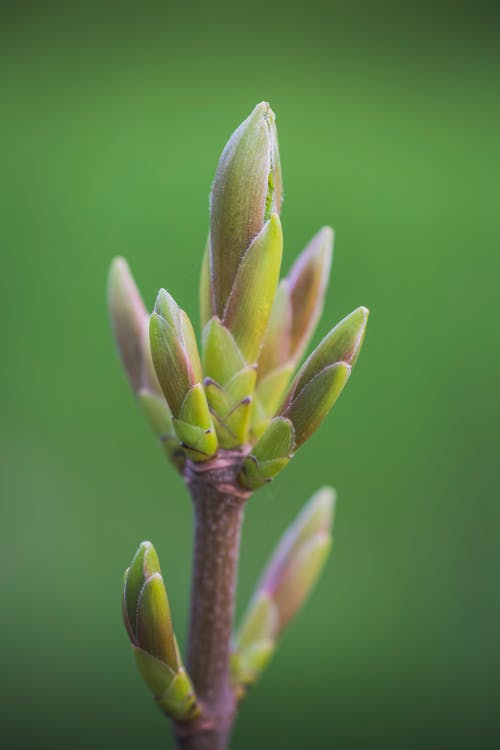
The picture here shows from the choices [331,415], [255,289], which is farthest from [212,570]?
[331,415]

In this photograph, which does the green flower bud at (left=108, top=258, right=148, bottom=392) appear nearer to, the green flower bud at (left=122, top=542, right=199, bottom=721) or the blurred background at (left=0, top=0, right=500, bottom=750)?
the green flower bud at (left=122, top=542, right=199, bottom=721)

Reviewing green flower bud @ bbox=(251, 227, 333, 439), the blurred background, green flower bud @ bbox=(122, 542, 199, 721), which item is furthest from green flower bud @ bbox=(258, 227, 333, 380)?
the blurred background

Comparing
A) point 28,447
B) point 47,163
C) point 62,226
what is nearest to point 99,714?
point 28,447

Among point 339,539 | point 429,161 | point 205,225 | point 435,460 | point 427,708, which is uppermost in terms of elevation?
point 429,161

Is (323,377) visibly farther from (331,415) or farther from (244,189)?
(331,415)

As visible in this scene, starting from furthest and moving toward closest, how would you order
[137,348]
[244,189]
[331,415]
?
[331,415], [137,348], [244,189]

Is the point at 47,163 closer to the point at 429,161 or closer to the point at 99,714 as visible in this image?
the point at 429,161
